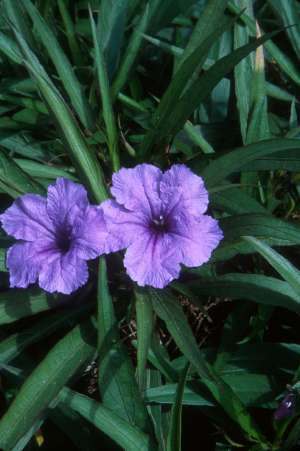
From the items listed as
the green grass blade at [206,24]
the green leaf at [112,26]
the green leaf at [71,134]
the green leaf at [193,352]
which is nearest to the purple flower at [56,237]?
the green leaf at [71,134]

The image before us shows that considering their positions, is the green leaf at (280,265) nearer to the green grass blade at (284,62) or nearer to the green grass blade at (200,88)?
the green grass blade at (200,88)

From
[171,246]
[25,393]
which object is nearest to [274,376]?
[171,246]

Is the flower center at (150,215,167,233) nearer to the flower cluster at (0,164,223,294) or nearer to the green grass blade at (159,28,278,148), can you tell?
the flower cluster at (0,164,223,294)

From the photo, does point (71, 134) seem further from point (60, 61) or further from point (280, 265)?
point (280, 265)

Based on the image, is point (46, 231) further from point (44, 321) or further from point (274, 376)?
point (274, 376)

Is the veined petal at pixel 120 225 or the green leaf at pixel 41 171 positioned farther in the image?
the green leaf at pixel 41 171

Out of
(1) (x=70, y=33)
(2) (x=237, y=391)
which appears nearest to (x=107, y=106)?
(1) (x=70, y=33)

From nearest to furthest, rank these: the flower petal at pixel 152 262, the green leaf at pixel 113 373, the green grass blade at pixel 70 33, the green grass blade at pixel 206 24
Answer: the flower petal at pixel 152 262 < the green leaf at pixel 113 373 < the green grass blade at pixel 206 24 < the green grass blade at pixel 70 33
